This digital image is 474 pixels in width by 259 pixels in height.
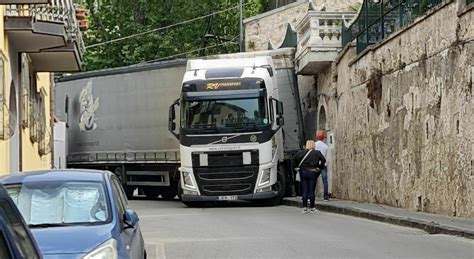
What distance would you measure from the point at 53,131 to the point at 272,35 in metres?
15.0

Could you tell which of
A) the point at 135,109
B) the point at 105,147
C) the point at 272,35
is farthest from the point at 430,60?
the point at 272,35

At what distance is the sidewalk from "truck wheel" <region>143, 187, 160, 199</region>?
8.23 m

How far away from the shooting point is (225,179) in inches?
900

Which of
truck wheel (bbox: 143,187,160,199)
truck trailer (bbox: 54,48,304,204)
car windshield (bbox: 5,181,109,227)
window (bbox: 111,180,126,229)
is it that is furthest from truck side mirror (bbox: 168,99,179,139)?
car windshield (bbox: 5,181,109,227)

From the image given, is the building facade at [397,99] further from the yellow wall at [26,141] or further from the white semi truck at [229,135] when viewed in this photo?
the yellow wall at [26,141]

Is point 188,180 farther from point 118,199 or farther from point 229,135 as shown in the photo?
point 118,199

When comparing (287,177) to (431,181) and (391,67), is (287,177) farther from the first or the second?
(431,181)

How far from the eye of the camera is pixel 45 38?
19312 millimetres

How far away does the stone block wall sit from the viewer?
15586mm

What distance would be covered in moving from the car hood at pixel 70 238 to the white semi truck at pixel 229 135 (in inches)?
581

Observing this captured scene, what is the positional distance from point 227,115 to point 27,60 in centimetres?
558

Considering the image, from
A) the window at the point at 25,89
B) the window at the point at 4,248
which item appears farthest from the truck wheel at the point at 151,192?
the window at the point at 4,248

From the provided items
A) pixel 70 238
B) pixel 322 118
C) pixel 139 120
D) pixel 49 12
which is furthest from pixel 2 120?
pixel 322 118

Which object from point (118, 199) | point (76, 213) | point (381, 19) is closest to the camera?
point (76, 213)
